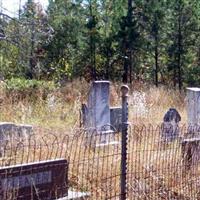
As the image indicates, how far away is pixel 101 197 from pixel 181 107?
34.0ft

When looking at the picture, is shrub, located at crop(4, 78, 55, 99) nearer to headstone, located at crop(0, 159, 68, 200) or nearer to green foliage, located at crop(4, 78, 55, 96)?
green foliage, located at crop(4, 78, 55, 96)

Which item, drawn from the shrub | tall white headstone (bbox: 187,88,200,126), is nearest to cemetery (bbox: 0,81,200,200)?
tall white headstone (bbox: 187,88,200,126)

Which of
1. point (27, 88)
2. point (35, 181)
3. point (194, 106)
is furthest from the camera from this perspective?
point (27, 88)

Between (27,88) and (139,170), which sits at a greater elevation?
(27,88)

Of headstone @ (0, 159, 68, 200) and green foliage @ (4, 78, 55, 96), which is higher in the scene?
green foliage @ (4, 78, 55, 96)

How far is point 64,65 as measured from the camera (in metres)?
23.5

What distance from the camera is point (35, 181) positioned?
191 inches

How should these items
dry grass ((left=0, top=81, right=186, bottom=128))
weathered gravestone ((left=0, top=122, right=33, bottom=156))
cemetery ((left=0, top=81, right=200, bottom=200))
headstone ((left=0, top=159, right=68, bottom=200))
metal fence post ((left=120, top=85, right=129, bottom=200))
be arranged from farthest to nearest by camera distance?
1. dry grass ((left=0, top=81, right=186, bottom=128))
2. weathered gravestone ((left=0, top=122, right=33, bottom=156))
3. metal fence post ((left=120, top=85, right=129, bottom=200))
4. cemetery ((left=0, top=81, right=200, bottom=200))
5. headstone ((left=0, top=159, right=68, bottom=200))

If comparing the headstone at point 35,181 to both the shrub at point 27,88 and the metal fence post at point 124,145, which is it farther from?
the shrub at point 27,88

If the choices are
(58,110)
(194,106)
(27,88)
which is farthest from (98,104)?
(27,88)

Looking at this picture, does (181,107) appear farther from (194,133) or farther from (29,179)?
(29,179)

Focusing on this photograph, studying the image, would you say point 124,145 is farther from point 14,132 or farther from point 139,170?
point 14,132

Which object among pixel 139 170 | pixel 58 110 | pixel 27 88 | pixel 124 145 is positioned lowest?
pixel 139 170

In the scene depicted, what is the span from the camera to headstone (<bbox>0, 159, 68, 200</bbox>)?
462 cm
